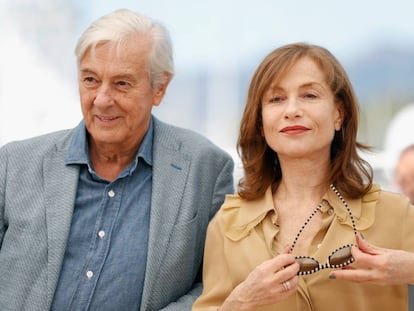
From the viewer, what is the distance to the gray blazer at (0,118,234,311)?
215 centimetres

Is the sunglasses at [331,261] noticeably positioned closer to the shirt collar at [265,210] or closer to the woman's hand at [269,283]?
the woman's hand at [269,283]

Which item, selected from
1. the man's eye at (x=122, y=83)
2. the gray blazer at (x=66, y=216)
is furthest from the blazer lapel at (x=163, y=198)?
the man's eye at (x=122, y=83)

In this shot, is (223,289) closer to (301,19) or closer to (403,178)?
(403,178)

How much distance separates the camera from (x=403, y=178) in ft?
12.0

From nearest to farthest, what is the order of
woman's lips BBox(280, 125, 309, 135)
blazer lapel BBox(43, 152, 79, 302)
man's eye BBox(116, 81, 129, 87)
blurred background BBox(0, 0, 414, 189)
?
woman's lips BBox(280, 125, 309, 135) < blazer lapel BBox(43, 152, 79, 302) < man's eye BBox(116, 81, 129, 87) < blurred background BBox(0, 0, 414, 189)

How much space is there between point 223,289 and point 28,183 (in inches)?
26.3

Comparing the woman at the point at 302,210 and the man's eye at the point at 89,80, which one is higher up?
the man's eye at the point at 89,80

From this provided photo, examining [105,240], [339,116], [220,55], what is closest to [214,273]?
[105,240]

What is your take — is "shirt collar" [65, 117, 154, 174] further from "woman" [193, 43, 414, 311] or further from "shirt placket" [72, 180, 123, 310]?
"woman" [193, 43, 414, 311]

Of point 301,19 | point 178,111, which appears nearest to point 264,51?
point 301,19

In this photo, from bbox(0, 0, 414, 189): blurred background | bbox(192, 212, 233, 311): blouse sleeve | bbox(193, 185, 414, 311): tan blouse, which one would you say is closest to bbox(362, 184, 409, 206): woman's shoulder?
bbox(193, 185, 414, 311): tan blouse

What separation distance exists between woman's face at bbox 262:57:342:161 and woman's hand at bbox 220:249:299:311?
313mm

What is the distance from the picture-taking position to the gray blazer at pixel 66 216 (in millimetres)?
2154

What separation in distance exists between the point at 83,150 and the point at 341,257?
35.2 inches
